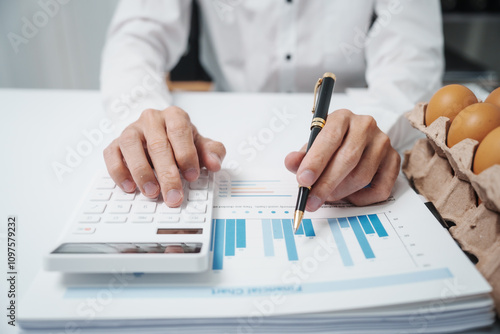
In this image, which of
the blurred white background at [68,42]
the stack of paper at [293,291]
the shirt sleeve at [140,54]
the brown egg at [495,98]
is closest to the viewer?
the stack of paper at [293,291]

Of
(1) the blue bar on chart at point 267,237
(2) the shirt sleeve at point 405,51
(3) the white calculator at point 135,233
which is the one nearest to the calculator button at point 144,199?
(3) the white calculator at point 135,233

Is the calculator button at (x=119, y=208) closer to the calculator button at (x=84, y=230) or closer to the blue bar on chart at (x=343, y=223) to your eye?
the calculator button at (x=84, y=230)

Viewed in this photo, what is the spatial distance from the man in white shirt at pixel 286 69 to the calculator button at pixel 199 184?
0.01 m

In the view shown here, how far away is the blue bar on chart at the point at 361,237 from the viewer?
34 centimetres

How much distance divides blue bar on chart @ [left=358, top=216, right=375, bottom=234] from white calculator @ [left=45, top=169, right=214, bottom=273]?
159 millimetres

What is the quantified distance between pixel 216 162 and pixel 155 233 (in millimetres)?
126

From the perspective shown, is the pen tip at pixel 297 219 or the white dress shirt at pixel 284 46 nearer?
the pen tip at pixel 297 219

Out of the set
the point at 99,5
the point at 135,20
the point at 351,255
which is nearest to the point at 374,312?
the point at 351,255

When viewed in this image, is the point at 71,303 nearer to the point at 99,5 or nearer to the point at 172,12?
the point at 172,12

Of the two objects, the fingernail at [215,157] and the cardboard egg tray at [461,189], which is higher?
the cardboard egg tray at [461,189]

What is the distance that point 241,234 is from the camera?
0.37 m

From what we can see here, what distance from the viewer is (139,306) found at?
293mm

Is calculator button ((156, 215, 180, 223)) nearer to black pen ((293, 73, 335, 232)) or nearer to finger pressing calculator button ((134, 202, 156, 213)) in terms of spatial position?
finger pressing calculator button ((134, 202, 156, 213))

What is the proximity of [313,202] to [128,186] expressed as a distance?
208 mm
